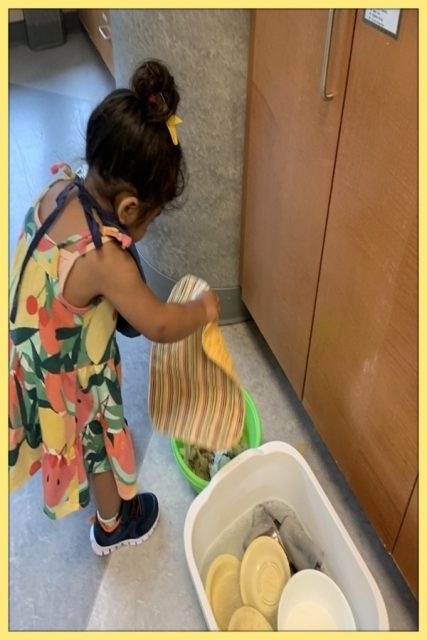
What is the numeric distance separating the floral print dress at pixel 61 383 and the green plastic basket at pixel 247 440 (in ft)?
0.41

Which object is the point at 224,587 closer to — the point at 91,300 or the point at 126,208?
the point at 91,300

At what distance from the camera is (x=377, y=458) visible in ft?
3.54

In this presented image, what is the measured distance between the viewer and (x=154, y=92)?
2.95 feet

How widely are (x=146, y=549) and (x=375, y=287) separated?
0.67 metres

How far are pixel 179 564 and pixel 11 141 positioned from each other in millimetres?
1638

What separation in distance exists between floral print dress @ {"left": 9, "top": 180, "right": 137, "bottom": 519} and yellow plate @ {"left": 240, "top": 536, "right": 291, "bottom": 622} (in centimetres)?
25

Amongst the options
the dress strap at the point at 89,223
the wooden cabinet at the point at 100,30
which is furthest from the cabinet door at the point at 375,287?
the wooden cabinet at the point at 100,30

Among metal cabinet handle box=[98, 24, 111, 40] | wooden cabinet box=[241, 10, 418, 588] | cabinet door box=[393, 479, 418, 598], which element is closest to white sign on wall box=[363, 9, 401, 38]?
wooden cabinet box=[241, 10, 418, 588]

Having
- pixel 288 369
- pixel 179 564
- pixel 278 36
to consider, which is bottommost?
pixel 179 564

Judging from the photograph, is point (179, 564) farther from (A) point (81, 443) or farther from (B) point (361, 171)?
(B) point (361, 171)

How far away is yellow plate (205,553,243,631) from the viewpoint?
1.14 meters

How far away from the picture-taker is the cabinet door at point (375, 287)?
83cm

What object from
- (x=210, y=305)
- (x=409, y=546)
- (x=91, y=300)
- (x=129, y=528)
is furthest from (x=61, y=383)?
(x=409, y=546)

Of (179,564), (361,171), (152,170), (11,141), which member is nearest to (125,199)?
(152,170)
